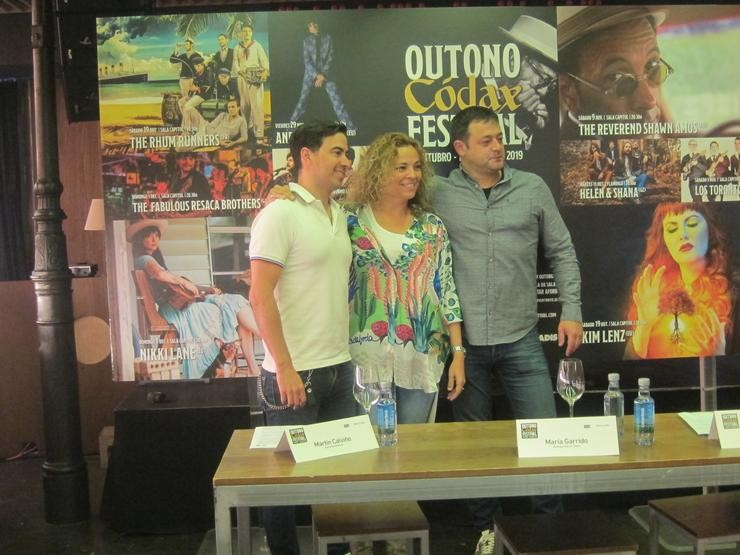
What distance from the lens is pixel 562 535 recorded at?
7.07ft

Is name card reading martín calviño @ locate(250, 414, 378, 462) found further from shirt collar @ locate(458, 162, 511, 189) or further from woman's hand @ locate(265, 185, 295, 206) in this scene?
shirt collar @ locate(458, 162, 511, 189)

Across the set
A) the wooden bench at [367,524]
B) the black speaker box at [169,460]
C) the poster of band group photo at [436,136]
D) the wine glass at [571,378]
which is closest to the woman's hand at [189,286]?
the poster of band group photo at [436,136]

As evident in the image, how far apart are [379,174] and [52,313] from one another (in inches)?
71.3

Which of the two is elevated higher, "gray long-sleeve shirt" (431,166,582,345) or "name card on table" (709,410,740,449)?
"gray long-sleeve shirt" (431,166,582,345)

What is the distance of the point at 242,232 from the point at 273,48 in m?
0.73

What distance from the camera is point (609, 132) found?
342cm

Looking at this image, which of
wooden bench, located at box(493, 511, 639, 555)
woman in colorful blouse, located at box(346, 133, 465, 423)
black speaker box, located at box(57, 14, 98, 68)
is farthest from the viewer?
black speaker box, located at box(57, 14, 98, 68)

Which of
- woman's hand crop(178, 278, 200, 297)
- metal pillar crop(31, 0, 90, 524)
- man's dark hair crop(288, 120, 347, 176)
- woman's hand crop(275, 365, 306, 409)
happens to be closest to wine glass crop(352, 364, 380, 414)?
woman's hand crop(275, 365, 306, 409)

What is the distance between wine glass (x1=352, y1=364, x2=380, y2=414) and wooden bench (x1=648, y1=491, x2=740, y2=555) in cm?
88

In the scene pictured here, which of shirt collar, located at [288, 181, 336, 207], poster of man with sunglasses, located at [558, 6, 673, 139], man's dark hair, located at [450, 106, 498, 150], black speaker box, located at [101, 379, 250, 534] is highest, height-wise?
poster of man with sunglasses, located at [558, 6, 673, 139]

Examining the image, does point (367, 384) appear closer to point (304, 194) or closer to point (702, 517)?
point (304, 194)

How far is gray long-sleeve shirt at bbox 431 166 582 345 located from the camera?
300 cm

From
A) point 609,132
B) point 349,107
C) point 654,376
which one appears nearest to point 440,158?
point 349,107

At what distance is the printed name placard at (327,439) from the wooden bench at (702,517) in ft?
2.83
